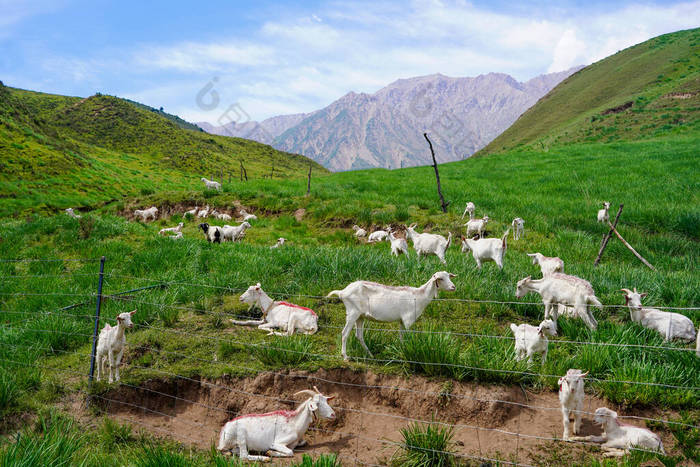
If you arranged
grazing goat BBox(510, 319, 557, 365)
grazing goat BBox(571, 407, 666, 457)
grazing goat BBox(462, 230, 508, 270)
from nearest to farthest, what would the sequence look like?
grazing goat BBox(571, 407, 666, 457) → grazing goat BBox(510, 319, 557, 365) → grazing goat BBox(462, 230, 508, 270)

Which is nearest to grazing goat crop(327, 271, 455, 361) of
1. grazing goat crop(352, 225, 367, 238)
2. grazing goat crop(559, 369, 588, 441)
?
grazing goat crop(559, 369, 588, 441)

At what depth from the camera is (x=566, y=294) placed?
5605 millimetres

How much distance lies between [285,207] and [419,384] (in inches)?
628

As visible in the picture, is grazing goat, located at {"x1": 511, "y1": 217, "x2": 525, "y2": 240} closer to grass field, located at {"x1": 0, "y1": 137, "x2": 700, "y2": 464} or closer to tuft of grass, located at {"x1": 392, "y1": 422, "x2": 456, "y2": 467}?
grass field, located at {"x1": 0, "y1": 137, "x2": 700, "y2": 464}

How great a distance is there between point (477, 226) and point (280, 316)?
830cm

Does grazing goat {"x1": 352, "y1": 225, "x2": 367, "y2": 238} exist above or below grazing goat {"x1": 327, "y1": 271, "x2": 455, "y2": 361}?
above

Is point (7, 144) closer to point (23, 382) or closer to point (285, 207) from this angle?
point (285, 207)

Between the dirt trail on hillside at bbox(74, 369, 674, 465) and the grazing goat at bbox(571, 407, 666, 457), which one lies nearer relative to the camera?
the grazing goat at bbox(571, 407, 666, 457)

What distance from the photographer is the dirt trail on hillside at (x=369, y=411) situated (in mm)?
3980

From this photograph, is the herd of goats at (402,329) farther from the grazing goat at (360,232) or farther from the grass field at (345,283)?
the grazing goat at (360,232)

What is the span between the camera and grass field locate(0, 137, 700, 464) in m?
4.82

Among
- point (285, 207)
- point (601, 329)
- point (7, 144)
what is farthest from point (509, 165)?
point (7, 144)

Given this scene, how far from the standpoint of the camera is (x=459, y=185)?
21453 millimetres

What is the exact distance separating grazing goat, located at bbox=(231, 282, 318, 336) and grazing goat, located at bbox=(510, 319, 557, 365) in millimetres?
3102
